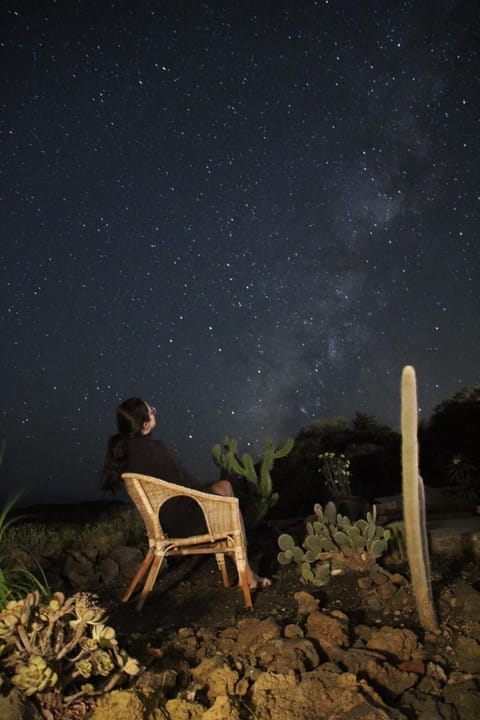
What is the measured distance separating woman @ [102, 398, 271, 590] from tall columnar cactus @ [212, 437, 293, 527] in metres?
1.32

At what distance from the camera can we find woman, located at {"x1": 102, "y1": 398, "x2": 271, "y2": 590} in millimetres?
3664

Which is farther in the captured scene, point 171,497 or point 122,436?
point 122,436

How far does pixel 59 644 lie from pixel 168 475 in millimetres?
1820

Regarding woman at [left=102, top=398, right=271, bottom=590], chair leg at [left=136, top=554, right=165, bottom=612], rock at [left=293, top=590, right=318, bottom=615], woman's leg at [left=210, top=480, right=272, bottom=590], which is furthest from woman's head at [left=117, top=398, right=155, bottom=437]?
rock at [left=293, top=590, right=318, bottom=615]

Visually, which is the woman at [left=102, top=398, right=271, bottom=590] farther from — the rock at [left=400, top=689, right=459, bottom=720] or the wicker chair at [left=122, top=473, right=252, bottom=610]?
the rock at [left=400, top=689, right=459, bottom=720]

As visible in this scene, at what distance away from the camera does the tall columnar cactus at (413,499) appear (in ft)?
8.02

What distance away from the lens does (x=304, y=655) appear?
2.31 metres

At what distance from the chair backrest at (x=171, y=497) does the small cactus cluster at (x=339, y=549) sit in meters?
0.46

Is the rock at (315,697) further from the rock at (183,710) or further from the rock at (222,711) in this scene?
the rock at (183,710)

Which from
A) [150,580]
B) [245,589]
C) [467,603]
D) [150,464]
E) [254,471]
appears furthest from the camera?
[254,471]

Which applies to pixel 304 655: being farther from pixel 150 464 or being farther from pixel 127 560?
pixel 127 560

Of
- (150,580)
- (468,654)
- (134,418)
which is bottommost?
(468,654)

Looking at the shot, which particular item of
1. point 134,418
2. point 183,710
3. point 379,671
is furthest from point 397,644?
point 134,418

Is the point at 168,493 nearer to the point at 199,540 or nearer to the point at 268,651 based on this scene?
the point at 199,540
